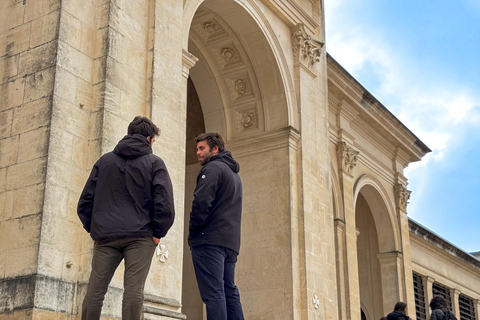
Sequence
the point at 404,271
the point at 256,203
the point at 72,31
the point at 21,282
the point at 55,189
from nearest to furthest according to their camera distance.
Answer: the point at 21,282 < the point at 55,189 < the point at 72,31 < the point at 256,203 < the point at 404,271

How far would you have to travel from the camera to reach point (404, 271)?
22438mm

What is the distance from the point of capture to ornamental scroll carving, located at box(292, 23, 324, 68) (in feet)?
48.5

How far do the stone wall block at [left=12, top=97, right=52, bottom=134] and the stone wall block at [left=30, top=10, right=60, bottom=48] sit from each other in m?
0.79

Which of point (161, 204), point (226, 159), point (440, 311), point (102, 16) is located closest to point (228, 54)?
point (102, 16)

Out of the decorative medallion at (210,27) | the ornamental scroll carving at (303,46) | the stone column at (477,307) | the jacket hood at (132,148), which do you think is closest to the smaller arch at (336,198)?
the ornamental scroll carving at (303,46)

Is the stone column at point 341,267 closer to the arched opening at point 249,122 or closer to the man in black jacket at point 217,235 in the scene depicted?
the arched opening at point 249,122

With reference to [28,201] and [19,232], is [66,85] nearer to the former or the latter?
[28,201]

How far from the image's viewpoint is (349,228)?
1994 centimetres

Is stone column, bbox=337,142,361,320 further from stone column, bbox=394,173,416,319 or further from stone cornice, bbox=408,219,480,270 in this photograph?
stone cornice, bbox=408,219,480,270

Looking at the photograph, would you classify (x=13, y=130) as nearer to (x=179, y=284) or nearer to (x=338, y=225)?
(x=179, y=284)

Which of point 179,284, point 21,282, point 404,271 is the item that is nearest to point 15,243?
point 21,282

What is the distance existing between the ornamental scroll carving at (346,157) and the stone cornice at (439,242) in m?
5.83

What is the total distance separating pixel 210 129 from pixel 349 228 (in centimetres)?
659

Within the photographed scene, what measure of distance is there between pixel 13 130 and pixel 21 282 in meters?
1.89
